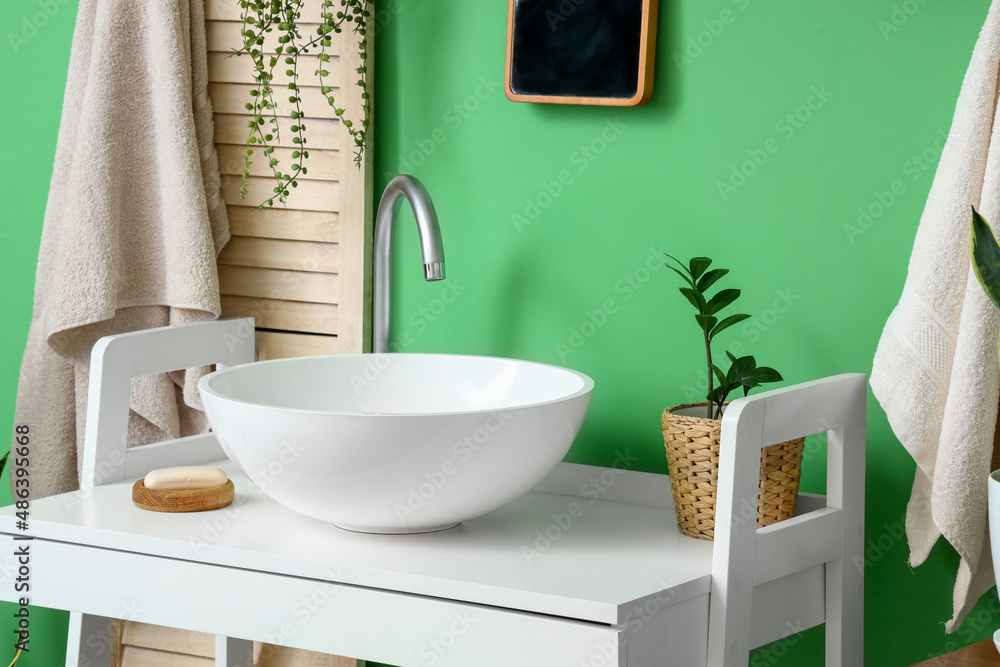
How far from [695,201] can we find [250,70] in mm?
673

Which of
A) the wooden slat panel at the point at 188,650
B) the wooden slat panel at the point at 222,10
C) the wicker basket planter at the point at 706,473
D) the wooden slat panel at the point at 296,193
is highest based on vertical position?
the wooden slat panel at the point at 222,10

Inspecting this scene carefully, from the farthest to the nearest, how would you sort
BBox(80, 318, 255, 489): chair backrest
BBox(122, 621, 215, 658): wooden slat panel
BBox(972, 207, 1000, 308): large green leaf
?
1. BBox(122, 621, 215, 658): wooden slat panel
2. BBox(80, 318, 255, 489): chair backrest
3. BBox(972, 207, 1000, 308): large green leaf

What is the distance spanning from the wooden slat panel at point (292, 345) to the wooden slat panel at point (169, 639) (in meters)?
0.43

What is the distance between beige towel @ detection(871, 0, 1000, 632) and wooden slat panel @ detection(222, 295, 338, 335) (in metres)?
0.78

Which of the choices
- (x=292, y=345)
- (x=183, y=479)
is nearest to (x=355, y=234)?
(x=292, y=345)

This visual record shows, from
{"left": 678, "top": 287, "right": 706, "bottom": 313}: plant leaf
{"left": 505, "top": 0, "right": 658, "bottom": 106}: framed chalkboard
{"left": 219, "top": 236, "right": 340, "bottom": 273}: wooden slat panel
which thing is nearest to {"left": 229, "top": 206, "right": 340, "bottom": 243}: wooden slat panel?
{"left": 219, "top": 236, "right": 340, "bottom": 273}: wooden slat panel

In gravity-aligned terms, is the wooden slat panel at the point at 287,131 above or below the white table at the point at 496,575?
above

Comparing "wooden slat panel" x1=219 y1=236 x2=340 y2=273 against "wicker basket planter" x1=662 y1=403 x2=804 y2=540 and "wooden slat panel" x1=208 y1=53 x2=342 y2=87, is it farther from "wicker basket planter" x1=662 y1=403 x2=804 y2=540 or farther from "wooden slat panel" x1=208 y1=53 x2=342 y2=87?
"wicker basket planter" x1=662 y1=403 x2=804 y2=540

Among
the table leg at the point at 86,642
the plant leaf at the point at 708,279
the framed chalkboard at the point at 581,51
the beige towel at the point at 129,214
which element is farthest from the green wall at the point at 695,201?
the table leg at the point at 86,642

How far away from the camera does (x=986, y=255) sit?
0.95 m

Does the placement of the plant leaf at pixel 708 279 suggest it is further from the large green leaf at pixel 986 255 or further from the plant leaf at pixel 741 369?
the large green leaf at pixel 986 255

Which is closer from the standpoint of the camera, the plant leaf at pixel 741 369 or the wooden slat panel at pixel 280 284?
the plant leaf at pixel 741 369

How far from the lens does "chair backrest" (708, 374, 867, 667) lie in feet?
3.43

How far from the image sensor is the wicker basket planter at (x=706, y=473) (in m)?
1.17
